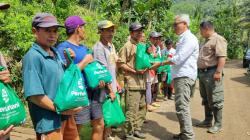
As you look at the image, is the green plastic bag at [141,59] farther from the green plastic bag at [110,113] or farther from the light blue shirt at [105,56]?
the green plastic bag at [110,113]

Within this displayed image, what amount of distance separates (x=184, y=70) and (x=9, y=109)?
3.36 metres

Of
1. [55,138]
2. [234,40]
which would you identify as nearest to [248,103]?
[55,138]

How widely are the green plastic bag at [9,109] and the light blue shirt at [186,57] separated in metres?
3.15

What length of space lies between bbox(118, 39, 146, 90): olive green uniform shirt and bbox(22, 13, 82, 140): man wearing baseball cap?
8.05 ft

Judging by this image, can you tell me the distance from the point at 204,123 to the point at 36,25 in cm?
467

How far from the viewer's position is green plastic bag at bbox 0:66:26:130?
2715 mm

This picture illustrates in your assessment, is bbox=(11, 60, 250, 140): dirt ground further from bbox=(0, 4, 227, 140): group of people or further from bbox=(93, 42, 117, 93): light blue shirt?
bbox=(93, 42, 117, 93): light blue shirt

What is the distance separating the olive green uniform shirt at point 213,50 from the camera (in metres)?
6.30

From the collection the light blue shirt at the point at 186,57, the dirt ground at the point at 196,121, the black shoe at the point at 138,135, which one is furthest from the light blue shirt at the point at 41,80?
the black shoe at the point at 138,135

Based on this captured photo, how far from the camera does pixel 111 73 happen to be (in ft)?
16.2

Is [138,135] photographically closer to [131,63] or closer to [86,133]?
[86,133]

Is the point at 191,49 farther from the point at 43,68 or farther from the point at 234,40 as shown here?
the point at 234,40

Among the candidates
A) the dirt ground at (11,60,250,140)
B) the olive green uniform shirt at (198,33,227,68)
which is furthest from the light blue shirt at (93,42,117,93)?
the olive green uniform shirt at (198,33,227,68)

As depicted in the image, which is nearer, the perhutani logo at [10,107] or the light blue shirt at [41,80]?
the perhutani logo at [10,107]
